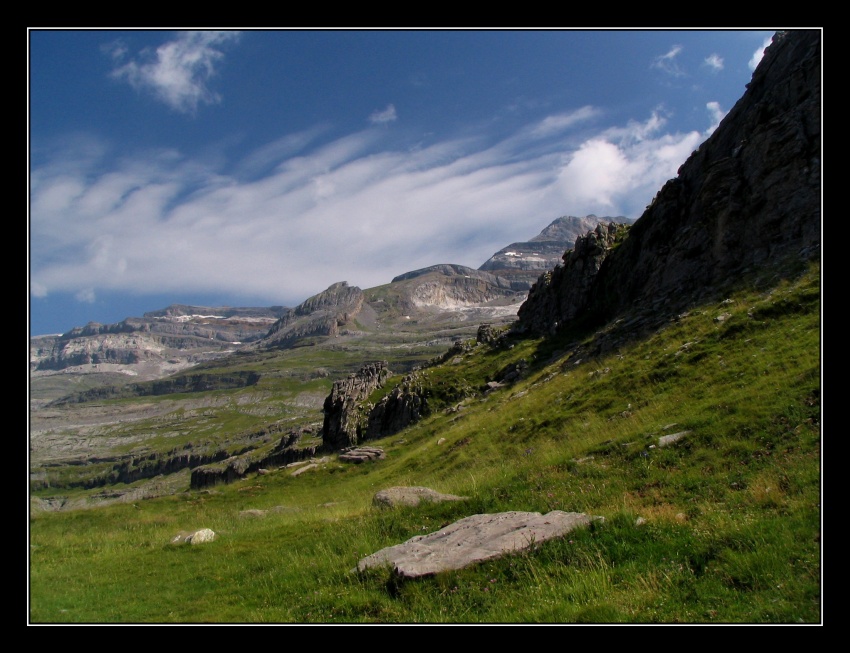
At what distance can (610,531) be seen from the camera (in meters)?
10.7

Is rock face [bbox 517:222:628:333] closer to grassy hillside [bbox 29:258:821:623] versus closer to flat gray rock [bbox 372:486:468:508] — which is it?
grassy hillside [bbox 29:258:821:623]

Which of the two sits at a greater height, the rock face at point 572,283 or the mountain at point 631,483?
the rock face at point 572,283

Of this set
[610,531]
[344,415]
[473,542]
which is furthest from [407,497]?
[344,415]

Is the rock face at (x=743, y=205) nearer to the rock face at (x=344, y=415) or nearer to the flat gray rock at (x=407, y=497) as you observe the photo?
the flat gray rock at (x=407, y=497)

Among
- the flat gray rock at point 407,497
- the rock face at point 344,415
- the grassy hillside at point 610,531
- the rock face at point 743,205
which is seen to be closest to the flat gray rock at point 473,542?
the grassy hillside at point 610,531

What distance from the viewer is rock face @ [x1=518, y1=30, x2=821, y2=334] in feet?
109

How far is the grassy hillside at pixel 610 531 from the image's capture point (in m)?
8.45

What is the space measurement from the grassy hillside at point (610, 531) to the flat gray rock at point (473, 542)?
26cm

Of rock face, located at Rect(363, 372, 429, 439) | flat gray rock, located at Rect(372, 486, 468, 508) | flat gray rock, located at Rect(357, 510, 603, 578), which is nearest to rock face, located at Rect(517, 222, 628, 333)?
rock face, located at Rect(363, 372, 429, 439)

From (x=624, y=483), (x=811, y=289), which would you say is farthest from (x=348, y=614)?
(x=811, y=289)

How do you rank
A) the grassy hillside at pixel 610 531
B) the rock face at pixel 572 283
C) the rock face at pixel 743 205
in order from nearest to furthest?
the grassy hillside at pixel 610 531, the rock face at pixel 743 205, the rock face at pixel 572 283

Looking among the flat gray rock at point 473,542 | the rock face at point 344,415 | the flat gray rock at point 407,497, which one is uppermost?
the flat gray rock at point 473,542

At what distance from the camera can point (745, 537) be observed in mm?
9055

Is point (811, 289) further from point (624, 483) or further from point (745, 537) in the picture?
point (745, 537)
